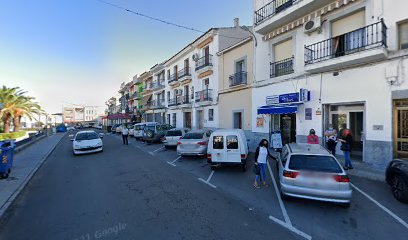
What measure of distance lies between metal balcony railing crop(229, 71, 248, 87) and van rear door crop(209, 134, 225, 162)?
24.3 feet

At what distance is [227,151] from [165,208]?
12.3 ft

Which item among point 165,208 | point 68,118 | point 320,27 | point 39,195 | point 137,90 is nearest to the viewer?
point 165,208

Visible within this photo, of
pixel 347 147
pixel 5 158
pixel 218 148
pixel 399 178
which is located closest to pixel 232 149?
pixel 218 148

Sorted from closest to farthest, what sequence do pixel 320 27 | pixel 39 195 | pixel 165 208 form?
pixel 165 208 → pixel 39 195 → pixel 320 27

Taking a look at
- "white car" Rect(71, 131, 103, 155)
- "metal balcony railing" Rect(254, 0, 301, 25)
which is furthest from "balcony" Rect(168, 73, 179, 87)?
"metal balcony railing" Rect(254, 0, 301, 25)

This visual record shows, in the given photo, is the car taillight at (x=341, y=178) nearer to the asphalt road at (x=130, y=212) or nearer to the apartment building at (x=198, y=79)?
the asphalt road at (x=130, y=212)

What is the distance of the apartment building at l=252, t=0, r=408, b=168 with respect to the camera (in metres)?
7.49

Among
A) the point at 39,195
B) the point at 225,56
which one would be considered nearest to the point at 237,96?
the point at 225,56

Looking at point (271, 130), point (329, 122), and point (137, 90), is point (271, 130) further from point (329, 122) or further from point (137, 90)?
point (137, 90)

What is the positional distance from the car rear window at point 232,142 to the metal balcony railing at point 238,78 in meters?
7.33

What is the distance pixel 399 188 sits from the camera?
205 inches

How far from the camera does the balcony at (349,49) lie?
748cm

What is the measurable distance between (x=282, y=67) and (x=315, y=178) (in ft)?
27.8

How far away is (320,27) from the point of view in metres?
9.54
